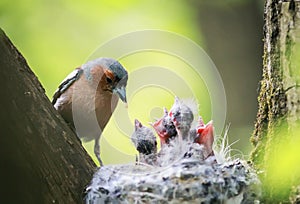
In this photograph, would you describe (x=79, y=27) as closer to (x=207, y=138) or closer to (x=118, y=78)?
(x=118, y=78)

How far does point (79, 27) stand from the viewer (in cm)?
782

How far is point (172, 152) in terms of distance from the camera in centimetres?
354

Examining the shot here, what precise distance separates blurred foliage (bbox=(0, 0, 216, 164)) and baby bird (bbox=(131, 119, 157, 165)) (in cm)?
245

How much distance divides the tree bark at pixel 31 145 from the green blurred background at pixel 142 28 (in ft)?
3.46

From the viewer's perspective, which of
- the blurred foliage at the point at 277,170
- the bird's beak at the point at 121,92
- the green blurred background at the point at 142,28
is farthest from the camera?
the green blurred background at the point at 142,28

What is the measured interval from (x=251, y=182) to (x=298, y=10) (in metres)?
0.84

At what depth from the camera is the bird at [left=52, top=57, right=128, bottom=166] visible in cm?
422

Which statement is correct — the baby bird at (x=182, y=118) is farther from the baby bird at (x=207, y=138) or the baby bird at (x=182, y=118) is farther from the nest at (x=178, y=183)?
the nest at (x=178, y=183)

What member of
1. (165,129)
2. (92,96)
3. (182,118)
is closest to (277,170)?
(182,118)

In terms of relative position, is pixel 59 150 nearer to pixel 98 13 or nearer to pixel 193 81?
pixel 193 81

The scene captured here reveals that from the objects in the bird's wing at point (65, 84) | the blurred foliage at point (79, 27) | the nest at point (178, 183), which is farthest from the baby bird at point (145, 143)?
the blurred foliage at point (79, 27)

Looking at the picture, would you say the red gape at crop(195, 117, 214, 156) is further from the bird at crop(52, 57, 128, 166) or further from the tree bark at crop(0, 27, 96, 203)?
the tree bark at crop(0, 27, 96, 203)

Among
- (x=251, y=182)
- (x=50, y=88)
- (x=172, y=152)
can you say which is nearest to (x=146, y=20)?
(x=50, y=88)

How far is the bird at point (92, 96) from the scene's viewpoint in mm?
4219
